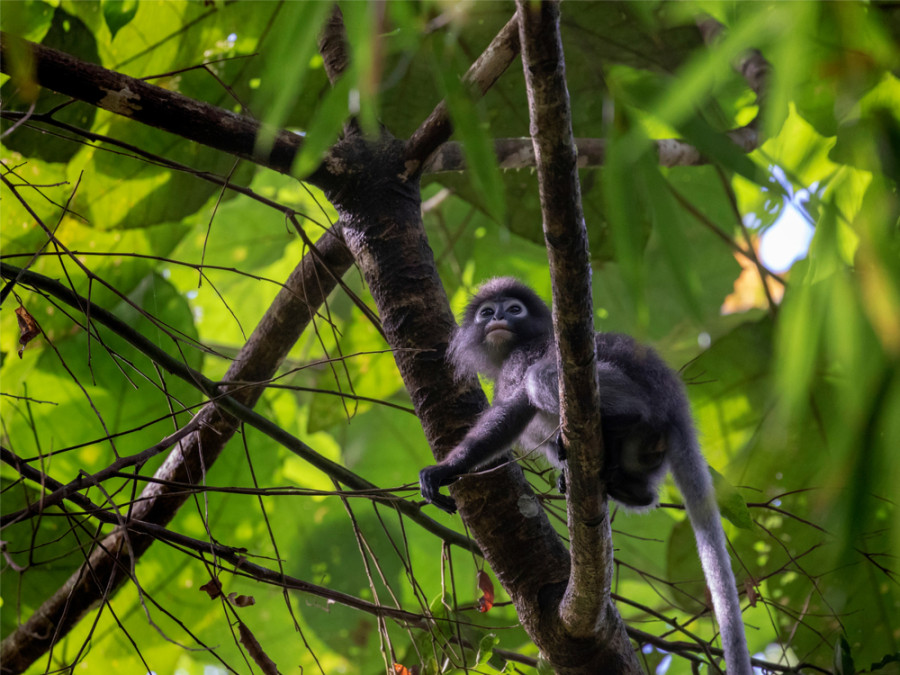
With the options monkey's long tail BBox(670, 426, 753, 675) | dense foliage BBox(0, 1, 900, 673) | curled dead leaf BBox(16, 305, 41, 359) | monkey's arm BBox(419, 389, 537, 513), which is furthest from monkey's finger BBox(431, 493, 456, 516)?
curled dead leaf BBox(16, 305, 41, 359)

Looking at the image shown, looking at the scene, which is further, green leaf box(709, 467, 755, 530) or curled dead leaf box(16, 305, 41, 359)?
green leaf box(709, 467, 755, 530)

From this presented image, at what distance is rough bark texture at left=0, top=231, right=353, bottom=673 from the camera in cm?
250

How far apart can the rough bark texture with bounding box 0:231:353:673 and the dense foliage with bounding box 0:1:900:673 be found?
0.11 metres

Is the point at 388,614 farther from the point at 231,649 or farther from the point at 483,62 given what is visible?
the point at 231,649

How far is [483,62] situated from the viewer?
6.41 ft

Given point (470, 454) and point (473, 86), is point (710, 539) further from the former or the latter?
point (473, 86)

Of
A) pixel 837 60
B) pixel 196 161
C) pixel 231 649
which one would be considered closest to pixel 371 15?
pixel 837 60

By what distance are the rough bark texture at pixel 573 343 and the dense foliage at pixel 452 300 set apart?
0.11 metres

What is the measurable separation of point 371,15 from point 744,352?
2.55 meters

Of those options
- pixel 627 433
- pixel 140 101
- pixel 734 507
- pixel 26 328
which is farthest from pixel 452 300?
pixel 26 328

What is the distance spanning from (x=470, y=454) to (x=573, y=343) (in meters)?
0.72

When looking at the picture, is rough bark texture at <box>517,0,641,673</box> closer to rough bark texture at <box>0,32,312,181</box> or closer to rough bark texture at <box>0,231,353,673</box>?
rough bark texture at <box>0,32,312,181</box>

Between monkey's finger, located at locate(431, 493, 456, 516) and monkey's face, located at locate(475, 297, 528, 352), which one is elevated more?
monkey's face, located at locate(475, 297, 528, 352)

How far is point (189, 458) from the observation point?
253cm
